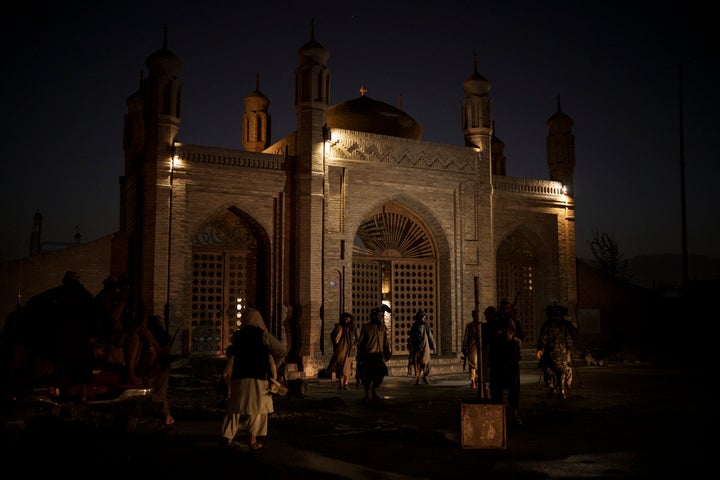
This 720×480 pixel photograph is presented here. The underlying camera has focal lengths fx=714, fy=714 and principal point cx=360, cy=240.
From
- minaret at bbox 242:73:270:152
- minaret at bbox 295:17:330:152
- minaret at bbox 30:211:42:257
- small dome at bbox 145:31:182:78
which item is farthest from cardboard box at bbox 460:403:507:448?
minaret at bbox 30:211:42:257

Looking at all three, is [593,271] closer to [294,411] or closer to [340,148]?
[340,148]

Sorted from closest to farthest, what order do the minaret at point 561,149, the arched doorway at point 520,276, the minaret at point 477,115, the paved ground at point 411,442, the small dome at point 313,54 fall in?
the paved ground at point 411,442
the small dome at point 313,54
the minaret at point 477,115
the arched doorway at point 520,276
the minaret at point 561,149

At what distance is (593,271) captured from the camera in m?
23.9

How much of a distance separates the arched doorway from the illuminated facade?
9 centimetres

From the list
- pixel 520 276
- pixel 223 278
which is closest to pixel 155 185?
pixel 223 278

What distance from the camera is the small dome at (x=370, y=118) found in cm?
2072

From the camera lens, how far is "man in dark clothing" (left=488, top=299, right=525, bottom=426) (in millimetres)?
9281

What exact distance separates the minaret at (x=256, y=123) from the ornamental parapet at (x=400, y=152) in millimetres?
5077

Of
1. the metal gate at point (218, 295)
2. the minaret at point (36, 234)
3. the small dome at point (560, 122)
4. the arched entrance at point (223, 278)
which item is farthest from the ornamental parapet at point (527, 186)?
the minaret at point (36, 234)

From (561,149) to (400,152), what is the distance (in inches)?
265

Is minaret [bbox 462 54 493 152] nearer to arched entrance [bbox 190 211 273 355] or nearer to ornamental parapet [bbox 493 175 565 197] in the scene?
ornamental parapet [bbox 493 175 565 197]

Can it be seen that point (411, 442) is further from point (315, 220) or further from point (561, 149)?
point (561, 149)

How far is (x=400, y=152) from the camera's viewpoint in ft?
64.8

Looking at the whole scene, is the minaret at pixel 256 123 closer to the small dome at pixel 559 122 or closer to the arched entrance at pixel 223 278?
the arched entrance at pixel 223 278
